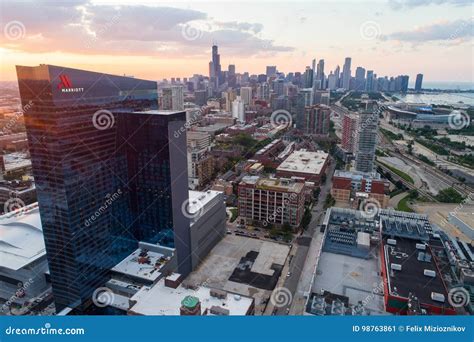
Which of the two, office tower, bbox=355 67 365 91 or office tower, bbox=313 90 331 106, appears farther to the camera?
office tower, bbox=355 67 365 91

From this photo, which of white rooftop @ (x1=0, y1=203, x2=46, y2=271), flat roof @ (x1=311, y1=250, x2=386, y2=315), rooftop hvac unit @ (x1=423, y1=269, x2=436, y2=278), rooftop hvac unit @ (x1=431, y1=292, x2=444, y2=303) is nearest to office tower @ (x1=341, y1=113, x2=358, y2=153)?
flat roof @ (x1=311, y1=250, x2=386, y2=315)

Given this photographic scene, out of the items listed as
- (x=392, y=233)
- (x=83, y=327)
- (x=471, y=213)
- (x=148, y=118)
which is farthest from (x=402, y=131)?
(x=83, y=327)

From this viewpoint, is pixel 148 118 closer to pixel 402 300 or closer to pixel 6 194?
pixel 402 300

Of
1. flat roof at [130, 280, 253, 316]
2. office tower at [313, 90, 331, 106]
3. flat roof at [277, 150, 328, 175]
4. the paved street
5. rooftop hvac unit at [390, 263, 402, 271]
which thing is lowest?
the paved street

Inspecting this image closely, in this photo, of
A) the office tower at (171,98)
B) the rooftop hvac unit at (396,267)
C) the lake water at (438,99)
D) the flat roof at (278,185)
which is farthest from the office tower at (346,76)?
the rooftop hvac unit at (396,267)

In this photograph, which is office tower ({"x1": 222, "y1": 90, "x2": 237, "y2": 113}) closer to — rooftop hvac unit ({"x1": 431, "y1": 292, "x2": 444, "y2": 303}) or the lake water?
the lake water
